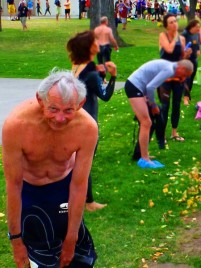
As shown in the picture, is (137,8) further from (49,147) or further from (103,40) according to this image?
(49,147)

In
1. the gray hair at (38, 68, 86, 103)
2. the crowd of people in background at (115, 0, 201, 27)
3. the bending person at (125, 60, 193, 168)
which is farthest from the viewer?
the crowd of people in background at (115, 0, 201, 27)

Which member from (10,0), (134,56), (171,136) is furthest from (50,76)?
(10,0)

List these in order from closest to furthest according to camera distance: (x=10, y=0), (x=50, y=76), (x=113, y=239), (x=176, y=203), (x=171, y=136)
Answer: (x=50, y=76), (x=113, y=239), (x=176, y=203), (x=171, y=136), (x=10, y=0)

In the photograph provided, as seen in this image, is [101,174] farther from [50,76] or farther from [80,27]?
[80,27]

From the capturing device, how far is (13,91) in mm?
14945

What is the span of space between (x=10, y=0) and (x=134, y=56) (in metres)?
27.3

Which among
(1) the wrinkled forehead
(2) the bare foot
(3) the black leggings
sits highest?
(1) the wrinkled forehead

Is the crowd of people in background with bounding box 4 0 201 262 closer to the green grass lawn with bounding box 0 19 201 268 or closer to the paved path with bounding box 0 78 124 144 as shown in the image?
the green grass lawn with bounding box 0 19 201 268

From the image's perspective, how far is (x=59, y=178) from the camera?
140 inches

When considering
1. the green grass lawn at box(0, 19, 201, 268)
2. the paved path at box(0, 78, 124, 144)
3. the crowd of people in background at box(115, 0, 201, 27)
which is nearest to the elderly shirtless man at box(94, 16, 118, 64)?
the paved path at box(0, 78, 124, 144)

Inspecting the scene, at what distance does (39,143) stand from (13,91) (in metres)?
11.8

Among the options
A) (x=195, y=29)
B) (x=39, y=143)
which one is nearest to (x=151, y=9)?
(x=195, y=29)

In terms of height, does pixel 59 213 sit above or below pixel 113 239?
above

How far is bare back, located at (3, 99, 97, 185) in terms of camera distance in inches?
129
